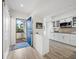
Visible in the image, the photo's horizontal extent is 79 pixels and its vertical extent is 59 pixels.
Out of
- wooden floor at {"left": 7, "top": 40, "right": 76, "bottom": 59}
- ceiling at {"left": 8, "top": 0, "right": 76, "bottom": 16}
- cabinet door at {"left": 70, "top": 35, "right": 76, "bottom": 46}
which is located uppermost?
ceiling at {"left": 8, "top": 0, "right": 76, "bottom": 16}

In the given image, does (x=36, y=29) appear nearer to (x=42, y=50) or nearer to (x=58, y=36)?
(x=42, y=50)

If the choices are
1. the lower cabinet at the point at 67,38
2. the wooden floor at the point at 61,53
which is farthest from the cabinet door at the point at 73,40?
the wooden floor at the point at 61,53

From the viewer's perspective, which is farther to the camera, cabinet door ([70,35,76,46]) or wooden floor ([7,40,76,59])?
cabinet door ([70,35,76,46])

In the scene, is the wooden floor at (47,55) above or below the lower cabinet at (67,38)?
below

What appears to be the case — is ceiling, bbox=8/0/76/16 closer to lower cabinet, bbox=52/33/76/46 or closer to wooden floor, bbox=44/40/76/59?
lower cabinet, bbox=52/33/76/46

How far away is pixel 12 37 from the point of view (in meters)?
5.20

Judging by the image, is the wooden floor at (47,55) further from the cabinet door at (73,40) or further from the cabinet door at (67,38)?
the cabinet door at (67,38)

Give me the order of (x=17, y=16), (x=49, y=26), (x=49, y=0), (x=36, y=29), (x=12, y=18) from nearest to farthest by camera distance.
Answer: (x=49, y=0) < (x=36, y=29) < (x=12, y=18) < (x=17, y=16) < (x=49, y=26)

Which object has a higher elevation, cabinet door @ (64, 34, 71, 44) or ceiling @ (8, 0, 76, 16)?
ceiling @ (8, 0, 76, 16)

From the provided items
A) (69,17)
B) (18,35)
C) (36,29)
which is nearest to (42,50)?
(36,29)

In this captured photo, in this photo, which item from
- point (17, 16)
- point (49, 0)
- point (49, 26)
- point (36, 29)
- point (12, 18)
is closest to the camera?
point (49, 0)

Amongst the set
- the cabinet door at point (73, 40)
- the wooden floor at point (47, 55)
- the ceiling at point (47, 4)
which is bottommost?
the wooden floor at point (47, 55)

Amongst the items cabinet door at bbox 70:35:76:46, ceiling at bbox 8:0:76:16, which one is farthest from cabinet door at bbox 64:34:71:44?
ceiling at bbox 8:0:76:16

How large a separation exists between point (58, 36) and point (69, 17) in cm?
203
